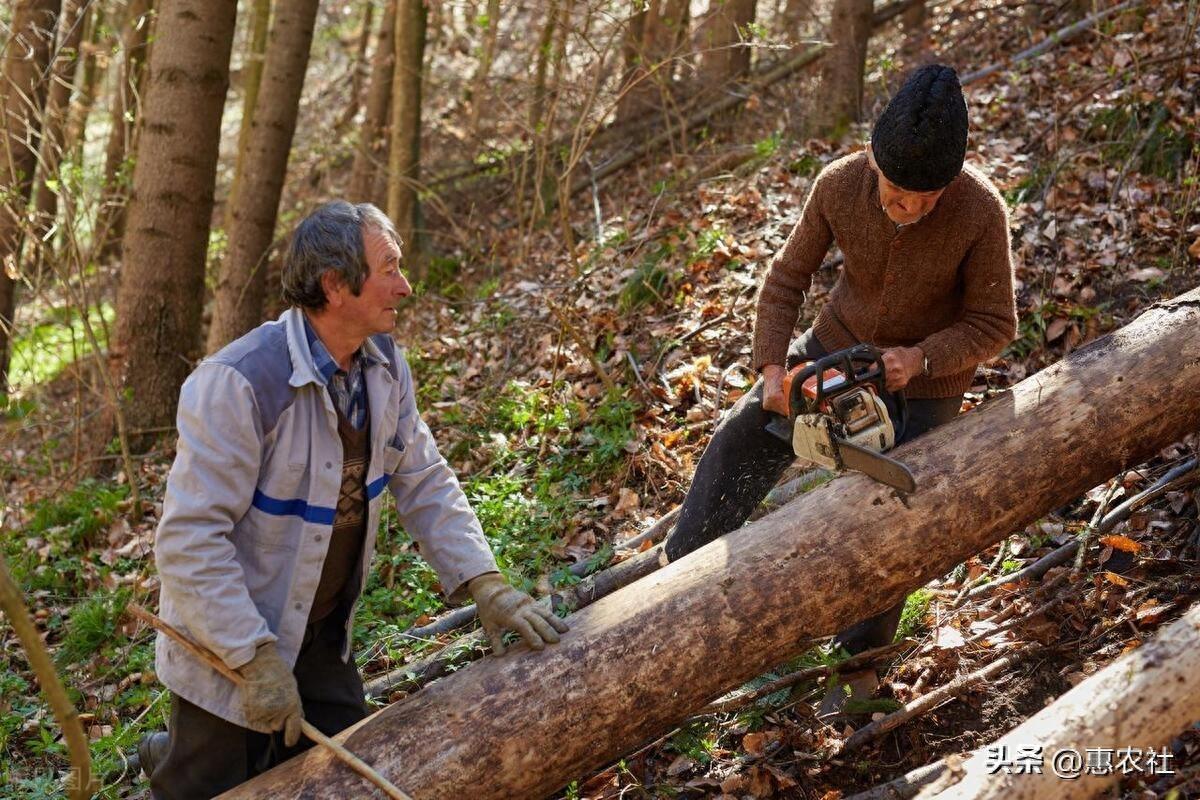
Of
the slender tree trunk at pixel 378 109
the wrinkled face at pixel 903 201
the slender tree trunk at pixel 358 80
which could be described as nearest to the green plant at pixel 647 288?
the wrinkled face at pixel 903 201

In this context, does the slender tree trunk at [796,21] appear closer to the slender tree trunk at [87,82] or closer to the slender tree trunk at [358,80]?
the slender tree trunk at [358,80]

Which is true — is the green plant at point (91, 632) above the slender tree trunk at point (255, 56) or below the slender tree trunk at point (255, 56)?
below

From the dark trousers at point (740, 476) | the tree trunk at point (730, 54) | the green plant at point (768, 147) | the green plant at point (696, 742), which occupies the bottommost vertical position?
the green plant at point (696, 742)

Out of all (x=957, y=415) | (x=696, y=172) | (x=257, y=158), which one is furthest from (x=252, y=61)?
(x=957, y=415)

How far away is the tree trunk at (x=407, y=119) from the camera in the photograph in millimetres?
9461

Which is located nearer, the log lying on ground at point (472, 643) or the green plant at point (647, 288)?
the log lying on ground at point (472, 643)

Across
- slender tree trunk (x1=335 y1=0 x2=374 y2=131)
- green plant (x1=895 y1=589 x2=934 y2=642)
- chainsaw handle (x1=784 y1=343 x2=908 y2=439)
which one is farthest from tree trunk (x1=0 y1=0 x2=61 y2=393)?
green plant (x1=895 y1=589 x2=934 y2=642)

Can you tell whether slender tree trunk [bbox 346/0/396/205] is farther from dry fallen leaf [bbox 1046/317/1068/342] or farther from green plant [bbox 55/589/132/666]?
dry fallen leaf [bbox 1046/317/1068/342]

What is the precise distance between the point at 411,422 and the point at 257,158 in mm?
5913

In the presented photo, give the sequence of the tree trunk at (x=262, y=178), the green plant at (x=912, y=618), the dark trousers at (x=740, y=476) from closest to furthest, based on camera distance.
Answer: the dark trousers at (x=740, y=476) → the green plant at (x=912, y=618) → the tree trunk at (x=262, y=178)

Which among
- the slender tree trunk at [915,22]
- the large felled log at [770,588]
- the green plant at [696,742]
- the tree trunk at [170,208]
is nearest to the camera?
the large felled log at [770,588]

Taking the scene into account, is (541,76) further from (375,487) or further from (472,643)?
(375,487)

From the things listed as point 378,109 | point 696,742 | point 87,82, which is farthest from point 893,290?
point 87,82

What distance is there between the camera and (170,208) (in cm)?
747
